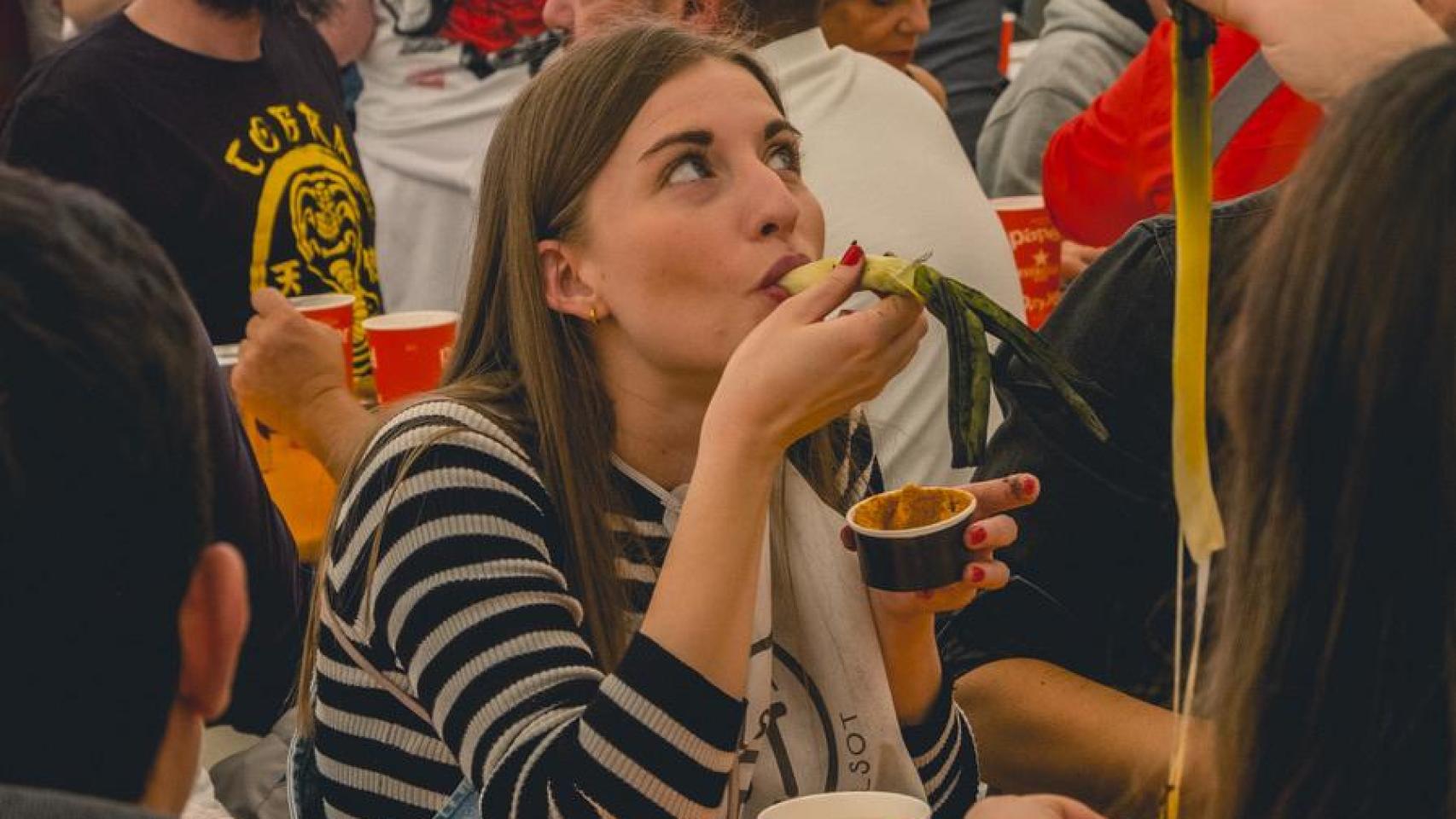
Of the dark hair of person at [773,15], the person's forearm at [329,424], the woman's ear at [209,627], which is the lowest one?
the person's forearm at [329,424]

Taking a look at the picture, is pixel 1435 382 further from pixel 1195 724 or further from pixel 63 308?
pixel 63 308

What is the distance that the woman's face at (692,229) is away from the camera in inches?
75.4

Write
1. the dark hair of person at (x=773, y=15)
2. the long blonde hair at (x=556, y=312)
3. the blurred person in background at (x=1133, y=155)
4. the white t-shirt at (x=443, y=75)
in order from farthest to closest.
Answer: the white t-shirt at (x=443, y=75)
the dark hair of person at (x=773, y=15)
the blurred person in background at (x=1133, y=155)
the long blonde hair at (x=556, y=312)

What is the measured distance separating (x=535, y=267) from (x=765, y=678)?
53cm

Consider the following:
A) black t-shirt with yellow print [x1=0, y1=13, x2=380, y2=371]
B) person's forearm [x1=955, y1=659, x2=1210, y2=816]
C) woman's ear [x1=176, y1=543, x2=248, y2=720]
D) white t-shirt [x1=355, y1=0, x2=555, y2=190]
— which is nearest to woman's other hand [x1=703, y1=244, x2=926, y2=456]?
person's forearm [x1=955, y1=659, x2=1210, y2=816]

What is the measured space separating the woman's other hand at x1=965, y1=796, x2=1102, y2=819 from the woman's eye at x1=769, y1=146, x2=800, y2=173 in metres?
0.83

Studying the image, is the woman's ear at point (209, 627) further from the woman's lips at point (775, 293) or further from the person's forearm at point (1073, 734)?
the person's forearm at point (1073, 734)

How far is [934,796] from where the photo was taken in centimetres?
202

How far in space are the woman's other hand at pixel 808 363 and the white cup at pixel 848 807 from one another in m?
0.34

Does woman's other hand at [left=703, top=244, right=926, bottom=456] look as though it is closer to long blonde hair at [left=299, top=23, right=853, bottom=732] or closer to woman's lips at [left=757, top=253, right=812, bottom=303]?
woman's lips at [left=757, top=253, right=812, bottom=303]

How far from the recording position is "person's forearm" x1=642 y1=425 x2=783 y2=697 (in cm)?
166

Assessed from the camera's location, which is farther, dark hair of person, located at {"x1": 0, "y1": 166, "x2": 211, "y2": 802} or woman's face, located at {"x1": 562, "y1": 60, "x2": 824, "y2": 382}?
woman's face, located at {"x1": 562, "y1": 60, "x2": 824, "y2": 382}

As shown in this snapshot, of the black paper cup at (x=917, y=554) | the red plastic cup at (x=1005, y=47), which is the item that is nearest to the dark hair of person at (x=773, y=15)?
the black paper cup at (x=917, y=554)

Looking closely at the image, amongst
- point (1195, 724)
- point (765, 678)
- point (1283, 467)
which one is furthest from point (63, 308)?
point (765, 678)
